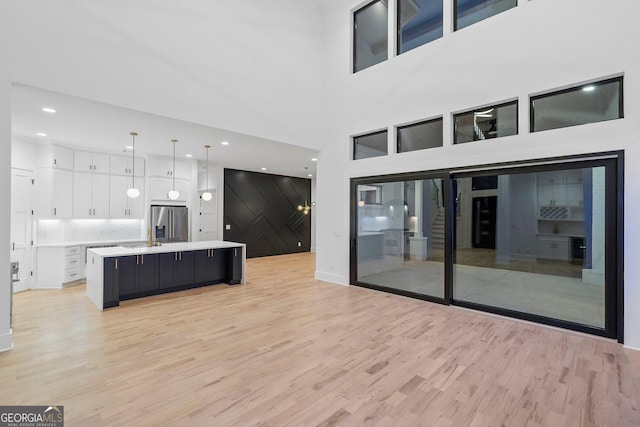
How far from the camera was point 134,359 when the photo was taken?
301 centimetres

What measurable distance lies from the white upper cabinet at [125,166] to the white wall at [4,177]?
398 centimetres

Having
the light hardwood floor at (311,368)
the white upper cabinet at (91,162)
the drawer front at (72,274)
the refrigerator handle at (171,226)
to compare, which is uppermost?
the white upper cabinet at (91,162)

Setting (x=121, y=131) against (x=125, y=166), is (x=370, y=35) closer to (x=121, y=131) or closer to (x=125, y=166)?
(x=121, y=131)

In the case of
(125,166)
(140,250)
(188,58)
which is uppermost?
(188,58)

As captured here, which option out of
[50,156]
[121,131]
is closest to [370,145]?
[121,131]

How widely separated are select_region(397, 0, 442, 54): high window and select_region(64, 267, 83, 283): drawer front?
25.6 feet

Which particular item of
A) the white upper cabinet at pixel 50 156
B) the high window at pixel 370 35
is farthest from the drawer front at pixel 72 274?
the high window at pixel 370 35

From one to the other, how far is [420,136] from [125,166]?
21.8 ft

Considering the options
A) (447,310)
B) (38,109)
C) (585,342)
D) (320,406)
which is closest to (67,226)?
(38,109)

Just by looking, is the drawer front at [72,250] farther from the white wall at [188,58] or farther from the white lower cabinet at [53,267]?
the white wall at [188,58]

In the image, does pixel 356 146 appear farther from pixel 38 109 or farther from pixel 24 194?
pixel 24 194

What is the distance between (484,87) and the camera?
447cm

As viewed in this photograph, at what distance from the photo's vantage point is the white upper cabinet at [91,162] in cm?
646

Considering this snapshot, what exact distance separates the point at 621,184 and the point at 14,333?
24.2 feet
